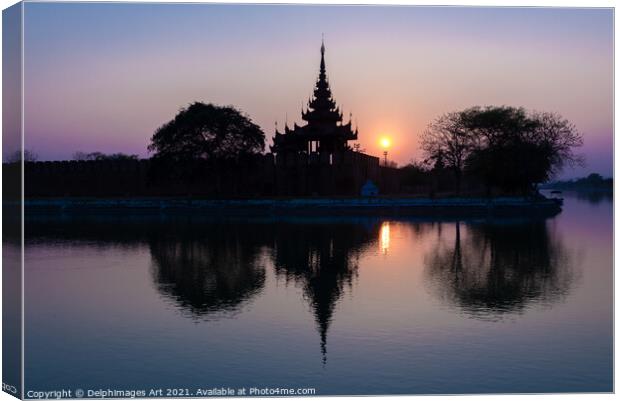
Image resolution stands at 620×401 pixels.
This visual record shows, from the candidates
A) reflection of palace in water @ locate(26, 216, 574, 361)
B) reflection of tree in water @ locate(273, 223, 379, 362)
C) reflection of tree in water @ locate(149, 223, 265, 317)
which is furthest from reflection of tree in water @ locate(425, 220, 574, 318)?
reflection of tree in water @ locate(149, 223, 265, 317)

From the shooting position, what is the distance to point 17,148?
9.80 m

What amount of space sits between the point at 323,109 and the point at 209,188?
35.7 feet

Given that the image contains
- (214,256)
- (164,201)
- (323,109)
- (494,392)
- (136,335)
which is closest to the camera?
(494,392)

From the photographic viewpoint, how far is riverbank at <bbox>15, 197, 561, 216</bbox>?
147ft

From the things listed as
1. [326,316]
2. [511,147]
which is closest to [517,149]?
[511,147]

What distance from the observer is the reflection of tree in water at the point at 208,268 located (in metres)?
15.3

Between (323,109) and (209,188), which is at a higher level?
(323,109)

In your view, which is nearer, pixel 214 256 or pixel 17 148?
pixel 17 148

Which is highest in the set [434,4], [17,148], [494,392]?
[434,4]

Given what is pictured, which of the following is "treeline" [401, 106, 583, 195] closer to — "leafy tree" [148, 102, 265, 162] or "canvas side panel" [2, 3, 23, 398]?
"leafy tree" [148, 102, 265, 162]

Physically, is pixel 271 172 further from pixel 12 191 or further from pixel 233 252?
pixel 12 191

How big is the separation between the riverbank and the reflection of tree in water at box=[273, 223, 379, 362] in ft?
30.1

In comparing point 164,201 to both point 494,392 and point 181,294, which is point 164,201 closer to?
point 181,294

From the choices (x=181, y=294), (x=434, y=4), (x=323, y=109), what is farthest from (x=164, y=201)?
(x=434, y=4)
